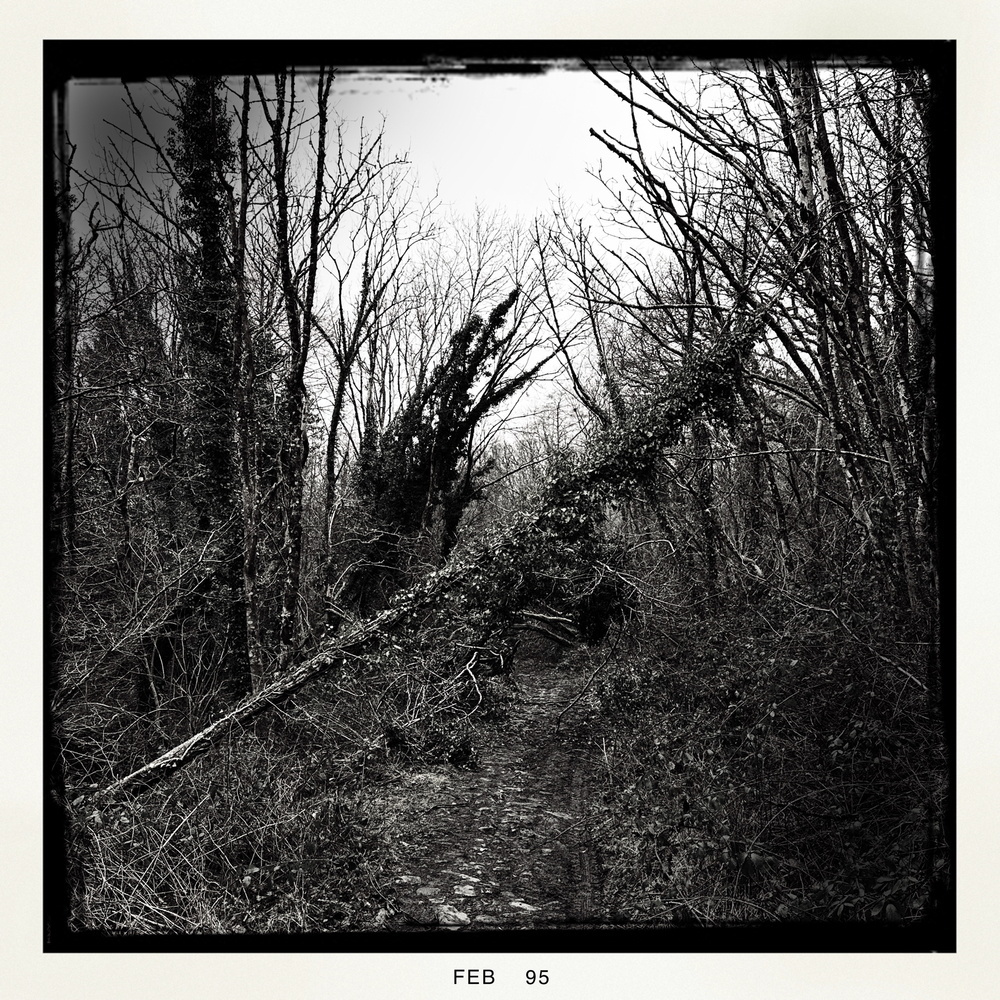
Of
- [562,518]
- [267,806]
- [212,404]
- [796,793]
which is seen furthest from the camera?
[212,404]

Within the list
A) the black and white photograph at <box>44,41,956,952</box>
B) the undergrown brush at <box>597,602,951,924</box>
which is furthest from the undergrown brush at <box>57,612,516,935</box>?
the undergrown brush at <box>597,602,951,924</box>

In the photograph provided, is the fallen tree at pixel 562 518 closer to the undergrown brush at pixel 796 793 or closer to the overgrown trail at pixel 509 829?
the overgrown trail at pixel 509 829

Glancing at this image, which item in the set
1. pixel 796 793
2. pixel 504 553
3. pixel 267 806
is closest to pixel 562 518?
pixel 504 553

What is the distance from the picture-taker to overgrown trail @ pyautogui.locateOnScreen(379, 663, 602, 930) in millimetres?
3957

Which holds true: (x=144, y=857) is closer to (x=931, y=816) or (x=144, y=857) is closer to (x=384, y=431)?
(x=931, y=816)

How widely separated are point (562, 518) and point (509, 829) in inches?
113

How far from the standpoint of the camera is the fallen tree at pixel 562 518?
588 cm

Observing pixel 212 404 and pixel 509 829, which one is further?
pixel 212 404

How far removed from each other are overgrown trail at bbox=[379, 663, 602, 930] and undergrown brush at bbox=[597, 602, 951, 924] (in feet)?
1.04

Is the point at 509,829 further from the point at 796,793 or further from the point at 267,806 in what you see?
the point at 796,793

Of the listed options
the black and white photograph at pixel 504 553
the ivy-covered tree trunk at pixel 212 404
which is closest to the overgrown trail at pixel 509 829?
the black and white photograph at pixel 504 553

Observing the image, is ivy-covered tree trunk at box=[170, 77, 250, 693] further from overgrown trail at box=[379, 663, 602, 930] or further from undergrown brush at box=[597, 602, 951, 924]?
undergrown brush at box=[597, 602, 951, 924]

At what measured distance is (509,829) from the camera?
16.8ft

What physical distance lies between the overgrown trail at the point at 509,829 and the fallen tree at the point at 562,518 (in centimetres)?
154
